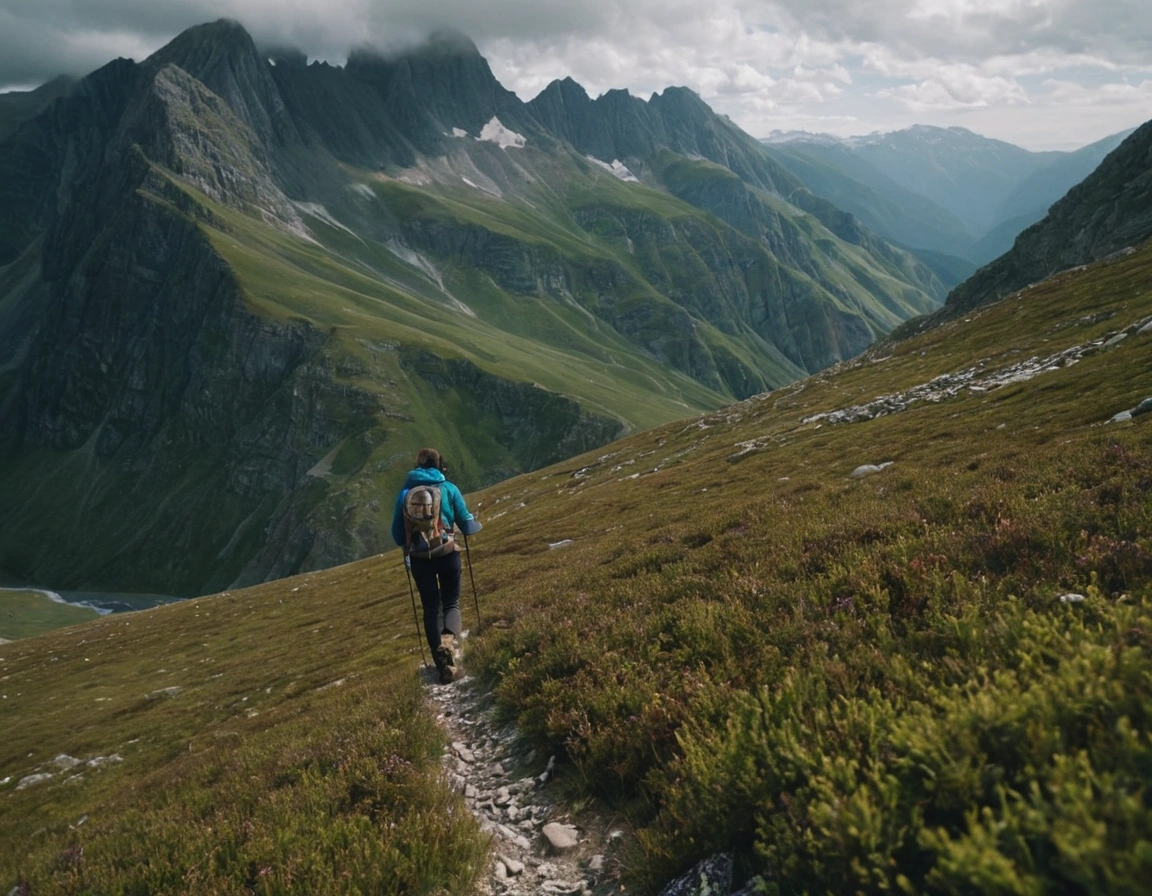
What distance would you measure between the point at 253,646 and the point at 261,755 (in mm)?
38267

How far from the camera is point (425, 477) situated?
1369 cm

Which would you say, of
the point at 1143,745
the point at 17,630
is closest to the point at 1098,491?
the point at 1143,745

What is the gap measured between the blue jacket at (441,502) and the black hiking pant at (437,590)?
0.68 meters

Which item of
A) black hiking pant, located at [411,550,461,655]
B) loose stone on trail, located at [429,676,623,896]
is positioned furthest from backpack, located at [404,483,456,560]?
loose stone on trail, located at [429,676,623,896]

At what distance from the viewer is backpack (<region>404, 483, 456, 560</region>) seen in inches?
517

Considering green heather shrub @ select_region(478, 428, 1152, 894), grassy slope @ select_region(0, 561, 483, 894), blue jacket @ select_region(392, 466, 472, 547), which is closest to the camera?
green heather shrub @ select_region(478, 428, 1152, 894)

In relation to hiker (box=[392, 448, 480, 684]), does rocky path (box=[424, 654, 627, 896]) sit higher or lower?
lower

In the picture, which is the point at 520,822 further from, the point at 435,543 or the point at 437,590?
the point at 437,590

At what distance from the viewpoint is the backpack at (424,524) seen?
13125 mm

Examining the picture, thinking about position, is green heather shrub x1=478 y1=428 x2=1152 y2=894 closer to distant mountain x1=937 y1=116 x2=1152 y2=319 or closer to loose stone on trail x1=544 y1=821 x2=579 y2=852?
loose stone on trail x1=544 y1=821 x2=579 y2=852

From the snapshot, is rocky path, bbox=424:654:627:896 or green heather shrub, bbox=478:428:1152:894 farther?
rocky path, bbox=424:654:627:896

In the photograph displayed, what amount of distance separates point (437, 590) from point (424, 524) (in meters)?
1.70

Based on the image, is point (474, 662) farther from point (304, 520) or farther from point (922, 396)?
point (304, 520)

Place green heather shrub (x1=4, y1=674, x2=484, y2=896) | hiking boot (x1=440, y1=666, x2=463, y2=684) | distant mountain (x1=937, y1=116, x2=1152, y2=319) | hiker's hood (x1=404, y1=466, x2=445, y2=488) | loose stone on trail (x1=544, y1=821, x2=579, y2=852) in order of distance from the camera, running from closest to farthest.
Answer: green heather shrub (x1=4, y1=674, x2=484, y2=896), loose stone on trail (x1=544, y1=821, x2=579, y2=852), hiking boot (x1=440, y1=666, x2=463, y2=684), hiker's hood (x1=404, y1=466, x2=445, y2=488), distant mountain (x1=937, y1=116, x2=1152, y2=319)
